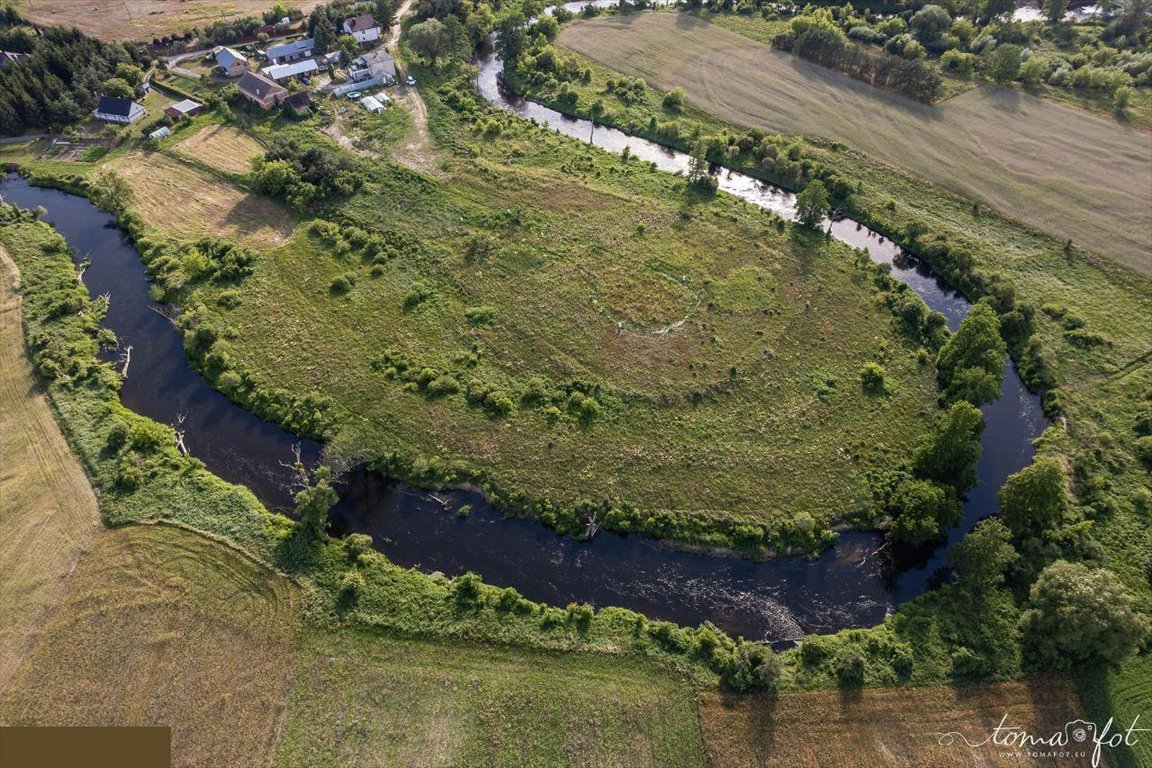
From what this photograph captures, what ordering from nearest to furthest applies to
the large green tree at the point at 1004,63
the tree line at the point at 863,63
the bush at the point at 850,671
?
the bush at the point at 850,671, the tree line at the point at 863,63, the large green tree at the point at 1004,63

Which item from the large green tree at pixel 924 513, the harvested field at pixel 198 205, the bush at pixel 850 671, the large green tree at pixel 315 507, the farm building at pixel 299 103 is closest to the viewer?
the bush at pixel 850 671

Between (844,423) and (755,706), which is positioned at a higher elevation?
(844,423)

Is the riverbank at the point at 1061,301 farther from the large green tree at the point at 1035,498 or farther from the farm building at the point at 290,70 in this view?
the farm building at the point at 290,70

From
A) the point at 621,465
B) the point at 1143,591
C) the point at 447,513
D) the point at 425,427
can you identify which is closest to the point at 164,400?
the point at 425,427

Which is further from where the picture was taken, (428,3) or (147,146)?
(428,3)

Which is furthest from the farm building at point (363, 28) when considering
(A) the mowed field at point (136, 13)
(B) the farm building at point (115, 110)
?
(B) the farm building at point (115, 110)

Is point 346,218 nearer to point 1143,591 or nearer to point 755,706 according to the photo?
point 755,706

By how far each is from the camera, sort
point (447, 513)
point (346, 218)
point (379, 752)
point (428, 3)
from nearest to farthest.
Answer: point (379, 752) < point (447, 513) < point (346, 218) < point (428, 3)

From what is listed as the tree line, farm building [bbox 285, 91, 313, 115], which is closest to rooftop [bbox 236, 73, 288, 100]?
farm building [bbox 285, 91, 313, 115]

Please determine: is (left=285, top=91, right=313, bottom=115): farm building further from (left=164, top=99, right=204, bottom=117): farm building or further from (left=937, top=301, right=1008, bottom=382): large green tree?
(left=937, top=301, right=1008, bottom=382): large green tree
